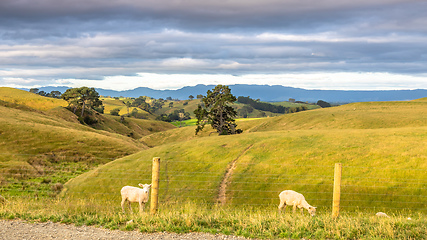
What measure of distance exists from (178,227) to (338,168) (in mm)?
7426

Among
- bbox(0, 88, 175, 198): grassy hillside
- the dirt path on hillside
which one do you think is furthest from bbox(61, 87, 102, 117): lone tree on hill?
the dirt path on hillside

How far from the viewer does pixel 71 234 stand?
11383 millimetres

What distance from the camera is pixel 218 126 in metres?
67.5

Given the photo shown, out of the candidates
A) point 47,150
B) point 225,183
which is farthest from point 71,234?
point 47,150

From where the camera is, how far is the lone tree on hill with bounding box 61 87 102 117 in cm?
13488

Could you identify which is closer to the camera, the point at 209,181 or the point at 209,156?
the point at 209,181

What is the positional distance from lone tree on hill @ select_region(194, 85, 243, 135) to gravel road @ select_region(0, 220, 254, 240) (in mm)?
53033

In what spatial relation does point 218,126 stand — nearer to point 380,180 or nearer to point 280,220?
point 380,180

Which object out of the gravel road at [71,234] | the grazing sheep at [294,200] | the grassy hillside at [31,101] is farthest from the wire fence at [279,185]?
the grassy hillside at [31,101]

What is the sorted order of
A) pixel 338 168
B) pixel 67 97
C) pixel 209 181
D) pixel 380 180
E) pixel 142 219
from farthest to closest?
pixel 67 97
pixel 209 181
pixel 380 180
pixel 338 168
pixel 142 219

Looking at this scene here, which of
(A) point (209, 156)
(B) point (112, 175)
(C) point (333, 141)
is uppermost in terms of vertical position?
(C) point (333, 141)

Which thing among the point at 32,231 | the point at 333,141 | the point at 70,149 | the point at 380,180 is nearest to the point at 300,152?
the point at 333,141

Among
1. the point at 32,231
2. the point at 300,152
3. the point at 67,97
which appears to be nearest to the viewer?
the point at 32,231

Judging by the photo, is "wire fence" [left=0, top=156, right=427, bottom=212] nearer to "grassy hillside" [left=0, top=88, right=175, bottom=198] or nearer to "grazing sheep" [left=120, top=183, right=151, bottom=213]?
"grazing sheep" [left=120, top=183, right=151, bottom=213]
